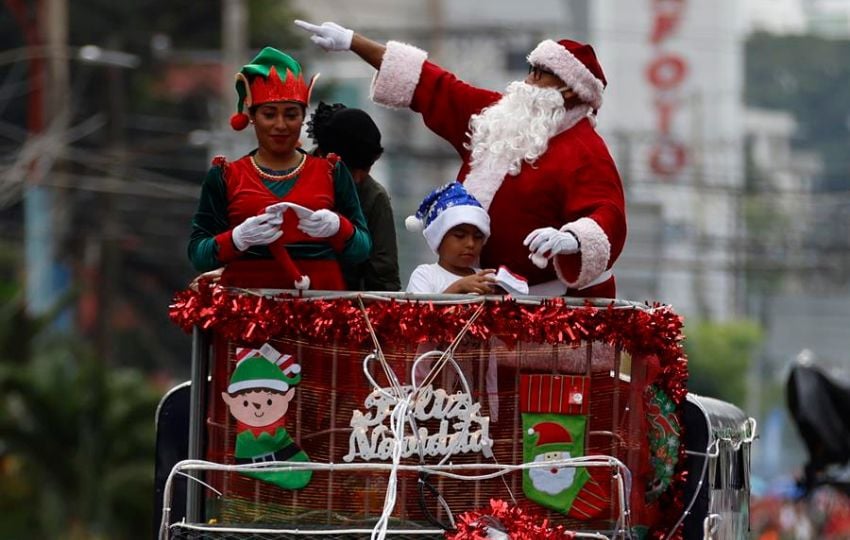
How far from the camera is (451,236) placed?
6.37m

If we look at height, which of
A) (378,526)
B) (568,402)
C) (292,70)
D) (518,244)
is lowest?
(378,526)

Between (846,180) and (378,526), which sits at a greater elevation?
(846,180)

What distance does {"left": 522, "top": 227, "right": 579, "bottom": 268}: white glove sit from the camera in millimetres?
6180

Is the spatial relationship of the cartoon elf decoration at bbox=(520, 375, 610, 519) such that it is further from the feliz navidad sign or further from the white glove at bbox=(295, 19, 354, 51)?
the white glove at bbox=(295, 19, 354, 51)

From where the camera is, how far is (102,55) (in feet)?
73.2

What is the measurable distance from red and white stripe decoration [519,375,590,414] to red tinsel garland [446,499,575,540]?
319mm

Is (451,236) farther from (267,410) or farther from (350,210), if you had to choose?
(267,410)

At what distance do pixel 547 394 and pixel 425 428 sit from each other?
387 millimetres

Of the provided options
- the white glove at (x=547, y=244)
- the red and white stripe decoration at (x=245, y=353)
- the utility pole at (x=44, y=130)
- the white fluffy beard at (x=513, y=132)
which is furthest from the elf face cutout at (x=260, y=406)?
the utility pole at (x=44, y=130)

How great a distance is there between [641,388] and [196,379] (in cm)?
141

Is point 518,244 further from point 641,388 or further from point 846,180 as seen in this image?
point 846,180

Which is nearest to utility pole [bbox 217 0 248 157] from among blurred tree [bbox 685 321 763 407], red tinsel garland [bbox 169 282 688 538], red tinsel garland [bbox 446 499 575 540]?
red tinsel garland [bbox 169 282 688 538]

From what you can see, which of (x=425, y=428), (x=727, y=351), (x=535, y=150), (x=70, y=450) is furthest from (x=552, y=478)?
(x=727, y=351)

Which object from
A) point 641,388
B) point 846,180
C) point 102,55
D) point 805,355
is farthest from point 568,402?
point 846,180
